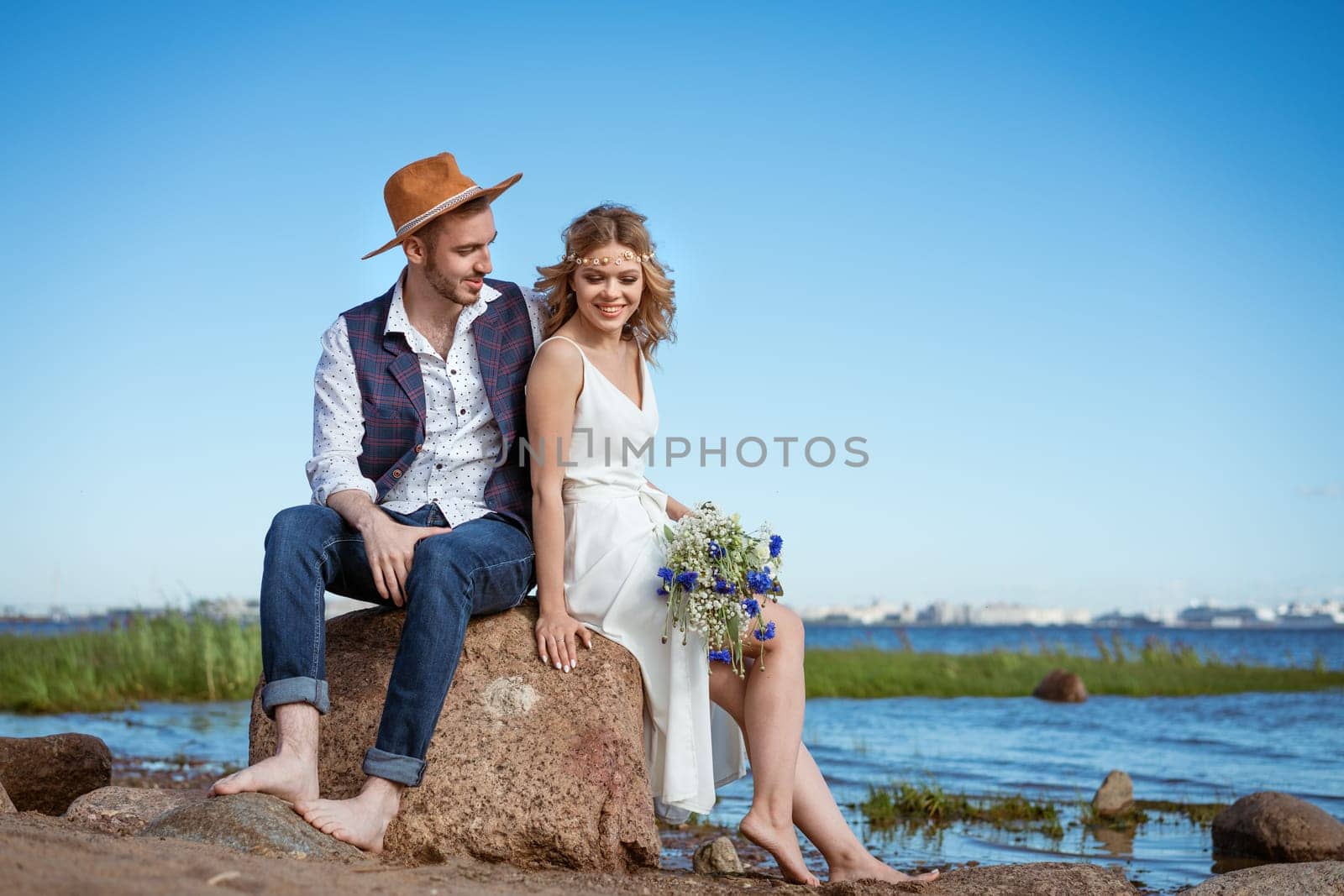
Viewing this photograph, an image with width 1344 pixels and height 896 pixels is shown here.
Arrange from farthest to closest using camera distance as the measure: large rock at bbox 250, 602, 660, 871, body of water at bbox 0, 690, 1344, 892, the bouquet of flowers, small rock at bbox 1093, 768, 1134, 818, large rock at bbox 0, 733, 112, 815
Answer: small rock at bbox 1093, 768, 1134, 818 → body of water at bbox 0, 690, 1344, 892 → large rock at bbox 0, 733, 112, 815 → the bouquet of flowers → large rock at bbox 250, 602, 660, 871

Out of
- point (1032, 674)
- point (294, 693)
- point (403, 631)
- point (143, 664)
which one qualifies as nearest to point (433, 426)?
point (403, 631)

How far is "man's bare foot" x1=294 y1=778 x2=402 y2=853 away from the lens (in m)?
3.80

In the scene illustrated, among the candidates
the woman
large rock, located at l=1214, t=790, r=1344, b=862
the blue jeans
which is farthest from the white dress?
large rock, located at l=1214, t=790, r=1344, b=862

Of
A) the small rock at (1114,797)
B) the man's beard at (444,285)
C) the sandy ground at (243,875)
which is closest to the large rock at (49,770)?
the sandy ground at (243,875)

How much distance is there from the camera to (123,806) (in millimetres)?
4785

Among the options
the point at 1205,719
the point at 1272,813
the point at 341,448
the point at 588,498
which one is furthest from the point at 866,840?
the point at 1205,719

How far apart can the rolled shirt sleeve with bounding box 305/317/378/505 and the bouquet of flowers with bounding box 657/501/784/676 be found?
48.8 inches

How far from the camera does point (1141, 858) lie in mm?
7609

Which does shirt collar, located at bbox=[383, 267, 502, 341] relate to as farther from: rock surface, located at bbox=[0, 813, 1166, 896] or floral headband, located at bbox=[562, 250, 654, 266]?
rock surface, located at bbox=[0, 813, 1166, 896]

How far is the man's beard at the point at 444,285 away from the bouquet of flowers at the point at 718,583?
1.31 meters

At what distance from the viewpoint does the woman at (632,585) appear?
14.6 ft

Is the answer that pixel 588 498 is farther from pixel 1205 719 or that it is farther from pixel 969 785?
pixel 1205 719

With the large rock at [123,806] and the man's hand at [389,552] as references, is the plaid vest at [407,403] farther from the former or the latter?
the large rock at [123,806]

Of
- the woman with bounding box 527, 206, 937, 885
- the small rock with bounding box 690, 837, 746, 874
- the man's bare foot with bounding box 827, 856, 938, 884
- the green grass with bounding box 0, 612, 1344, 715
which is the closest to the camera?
the woman with bounding box 527, 206, 937, 885
